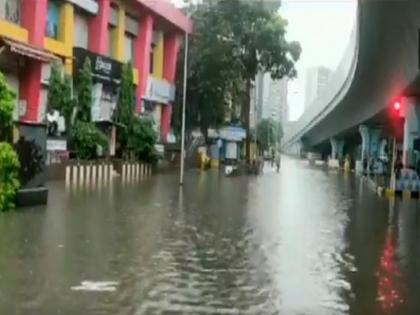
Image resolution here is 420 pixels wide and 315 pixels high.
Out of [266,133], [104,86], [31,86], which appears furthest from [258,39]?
[266,133]

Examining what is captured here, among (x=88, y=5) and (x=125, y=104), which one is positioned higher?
(x=88, y=5)

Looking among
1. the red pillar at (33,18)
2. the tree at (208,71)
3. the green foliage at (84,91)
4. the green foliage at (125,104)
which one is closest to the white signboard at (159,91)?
the tree at (208,71)

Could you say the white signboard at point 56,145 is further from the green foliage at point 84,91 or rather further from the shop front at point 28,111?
the green foliage at point 84,91

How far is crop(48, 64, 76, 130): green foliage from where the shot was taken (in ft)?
114

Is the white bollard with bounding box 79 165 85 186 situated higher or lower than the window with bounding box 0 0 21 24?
lower

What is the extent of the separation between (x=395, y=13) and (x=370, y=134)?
44.7 metres

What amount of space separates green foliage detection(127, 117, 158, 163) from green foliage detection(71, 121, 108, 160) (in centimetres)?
662

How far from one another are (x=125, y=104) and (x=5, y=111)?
25.8 m

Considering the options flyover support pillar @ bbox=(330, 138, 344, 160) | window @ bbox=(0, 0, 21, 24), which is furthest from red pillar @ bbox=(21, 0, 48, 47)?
flyover support pillar @ bbox=(330, 138, 344, 160)

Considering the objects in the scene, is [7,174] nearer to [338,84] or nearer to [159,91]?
[338,84]

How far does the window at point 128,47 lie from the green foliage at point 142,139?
4.75 meters

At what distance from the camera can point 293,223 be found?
17.4 metres

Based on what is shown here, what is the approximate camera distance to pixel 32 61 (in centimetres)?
3316

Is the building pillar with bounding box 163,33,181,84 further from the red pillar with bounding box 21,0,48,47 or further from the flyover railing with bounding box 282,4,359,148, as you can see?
the red pillar with bounding box 21,0,48,47
